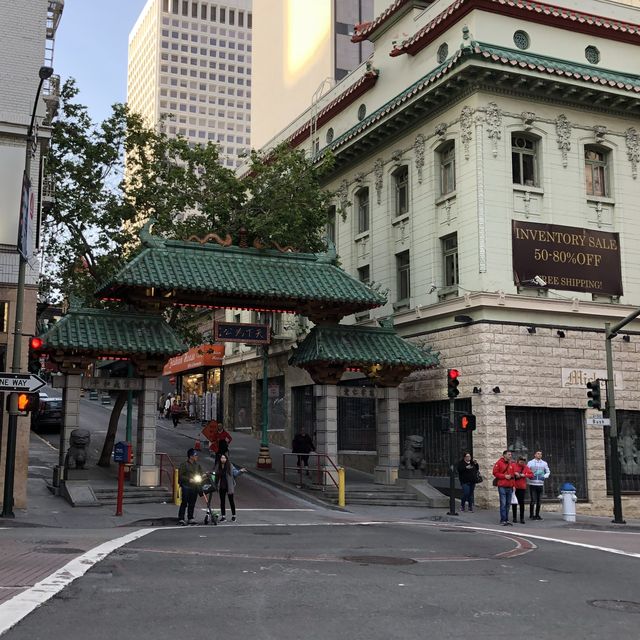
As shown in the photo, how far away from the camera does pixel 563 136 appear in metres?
28.7

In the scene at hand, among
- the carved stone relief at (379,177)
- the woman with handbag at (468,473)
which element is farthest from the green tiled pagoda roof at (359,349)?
the carved stone relief at (379,177)

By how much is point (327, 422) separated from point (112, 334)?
7473mm

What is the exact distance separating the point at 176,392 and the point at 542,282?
45.7 m

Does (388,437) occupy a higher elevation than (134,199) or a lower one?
lower

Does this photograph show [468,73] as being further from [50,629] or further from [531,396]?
[50,629]

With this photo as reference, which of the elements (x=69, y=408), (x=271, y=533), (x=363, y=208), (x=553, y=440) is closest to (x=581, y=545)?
(x=271, y=533)

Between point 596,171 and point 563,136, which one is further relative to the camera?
point 596,171

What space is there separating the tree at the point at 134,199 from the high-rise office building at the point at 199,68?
439 ft

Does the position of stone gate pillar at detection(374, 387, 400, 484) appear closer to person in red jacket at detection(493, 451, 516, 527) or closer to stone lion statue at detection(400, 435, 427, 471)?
stone lion statue at detection(400, 435, 427, 471)

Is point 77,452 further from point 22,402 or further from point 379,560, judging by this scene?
point 379,560

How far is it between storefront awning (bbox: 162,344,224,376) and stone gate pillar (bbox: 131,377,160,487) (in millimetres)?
19213

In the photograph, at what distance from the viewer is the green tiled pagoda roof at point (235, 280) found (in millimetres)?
24391

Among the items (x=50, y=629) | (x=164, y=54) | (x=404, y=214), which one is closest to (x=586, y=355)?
(x=404, y=214)

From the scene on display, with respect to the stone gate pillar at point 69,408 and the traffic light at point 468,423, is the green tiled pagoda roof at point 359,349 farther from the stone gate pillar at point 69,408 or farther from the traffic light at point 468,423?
the stone gate pillar at point 69,408
